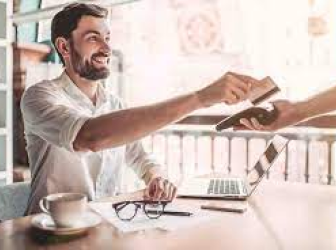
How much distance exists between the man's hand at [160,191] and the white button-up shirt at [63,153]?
0.26 meters

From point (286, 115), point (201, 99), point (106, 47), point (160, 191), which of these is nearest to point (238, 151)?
point (286, 115)

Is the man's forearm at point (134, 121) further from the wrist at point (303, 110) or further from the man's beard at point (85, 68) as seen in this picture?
the wrist at point (303, 110)

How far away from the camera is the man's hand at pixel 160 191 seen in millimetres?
1389

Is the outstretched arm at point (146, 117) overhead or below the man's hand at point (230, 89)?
below

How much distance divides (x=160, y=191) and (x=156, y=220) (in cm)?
26

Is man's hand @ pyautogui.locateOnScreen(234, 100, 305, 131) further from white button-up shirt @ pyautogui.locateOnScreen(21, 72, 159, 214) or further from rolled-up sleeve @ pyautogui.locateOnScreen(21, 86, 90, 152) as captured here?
rolled-up sleeve @ pyautogui.locateOnScreen(21, 86, 90, 152)

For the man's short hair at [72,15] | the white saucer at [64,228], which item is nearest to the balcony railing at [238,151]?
the man's short hair at [72,15]

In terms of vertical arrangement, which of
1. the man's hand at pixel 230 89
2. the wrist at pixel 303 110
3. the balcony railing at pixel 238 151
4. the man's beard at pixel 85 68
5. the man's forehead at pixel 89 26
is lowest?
the balcony railing at pixel 238 151

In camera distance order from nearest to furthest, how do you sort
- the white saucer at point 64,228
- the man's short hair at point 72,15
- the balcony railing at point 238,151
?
the white saucer at point 64,228 < the man's short hair at point 72,15 < the balcony railing at point 238,151

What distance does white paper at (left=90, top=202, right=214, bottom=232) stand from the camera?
1098mm

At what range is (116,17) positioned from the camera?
13.8 ft

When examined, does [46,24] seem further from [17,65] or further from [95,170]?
[95,170]

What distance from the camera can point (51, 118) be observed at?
1.42m

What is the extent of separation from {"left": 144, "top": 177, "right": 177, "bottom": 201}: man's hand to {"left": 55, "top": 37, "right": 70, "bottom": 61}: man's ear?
2.06ft
